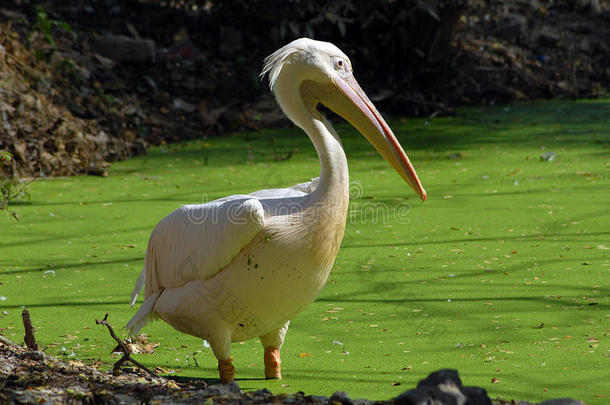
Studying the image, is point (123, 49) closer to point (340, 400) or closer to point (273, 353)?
point (273, 353)

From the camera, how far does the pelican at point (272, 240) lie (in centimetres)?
294

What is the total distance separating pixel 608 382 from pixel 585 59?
10.4 m

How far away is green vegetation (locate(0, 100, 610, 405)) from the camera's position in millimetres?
3215

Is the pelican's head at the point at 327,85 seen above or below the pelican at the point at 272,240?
above

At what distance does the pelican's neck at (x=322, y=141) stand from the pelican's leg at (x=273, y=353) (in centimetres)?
67

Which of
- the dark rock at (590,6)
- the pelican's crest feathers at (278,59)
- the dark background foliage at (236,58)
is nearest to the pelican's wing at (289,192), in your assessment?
the pelican's crest feathers at (278,59)

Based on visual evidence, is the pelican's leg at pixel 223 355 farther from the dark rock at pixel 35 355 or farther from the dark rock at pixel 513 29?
the dark rock at pixel 513 29

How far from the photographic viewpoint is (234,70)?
1141 centimetres

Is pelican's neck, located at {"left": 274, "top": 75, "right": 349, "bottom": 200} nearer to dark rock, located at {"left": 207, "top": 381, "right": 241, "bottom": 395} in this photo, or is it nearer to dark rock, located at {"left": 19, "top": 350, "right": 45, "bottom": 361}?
dark rock, located at {"left": 207, "top": 381, "right": 241, "bottom": 395}

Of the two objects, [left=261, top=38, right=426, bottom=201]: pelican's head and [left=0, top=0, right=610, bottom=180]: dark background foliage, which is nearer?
[left=261, top=38, right=426, bottom=201]: pelican's head

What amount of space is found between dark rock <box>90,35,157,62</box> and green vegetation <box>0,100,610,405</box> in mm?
2968

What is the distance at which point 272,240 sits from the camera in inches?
115

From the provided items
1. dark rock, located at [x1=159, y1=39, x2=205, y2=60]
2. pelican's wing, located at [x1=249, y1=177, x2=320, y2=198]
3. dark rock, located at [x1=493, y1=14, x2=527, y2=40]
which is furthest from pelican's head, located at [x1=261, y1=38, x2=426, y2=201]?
dark rock, located at [x1=493, y1=14, x2=527, y2=40]

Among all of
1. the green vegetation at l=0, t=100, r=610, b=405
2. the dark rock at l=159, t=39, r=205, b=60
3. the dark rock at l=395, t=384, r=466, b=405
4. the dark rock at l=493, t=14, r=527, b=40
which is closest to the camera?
the dark rock at l=395, t=384, r=466, b=405
